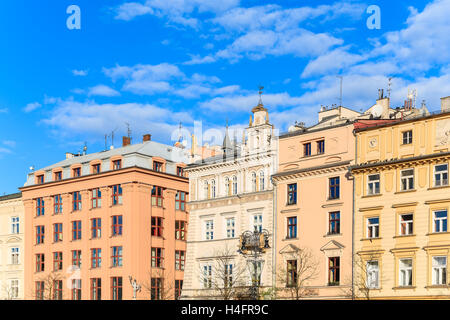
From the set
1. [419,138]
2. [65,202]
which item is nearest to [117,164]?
[65,202]

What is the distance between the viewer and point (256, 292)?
5556cm

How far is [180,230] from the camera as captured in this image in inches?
2844

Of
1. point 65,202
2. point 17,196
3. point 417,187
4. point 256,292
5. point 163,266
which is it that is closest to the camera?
point 417,187

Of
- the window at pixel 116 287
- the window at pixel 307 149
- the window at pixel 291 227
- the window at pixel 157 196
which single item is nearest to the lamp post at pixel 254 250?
the window at pixel 291 227

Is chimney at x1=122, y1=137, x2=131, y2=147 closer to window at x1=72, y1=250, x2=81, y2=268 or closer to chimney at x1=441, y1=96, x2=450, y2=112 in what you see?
window at x1=72, y1=250, x2=81, y2=268

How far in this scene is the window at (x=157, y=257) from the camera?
6850 cm

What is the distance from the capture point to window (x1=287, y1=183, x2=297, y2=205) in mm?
55312

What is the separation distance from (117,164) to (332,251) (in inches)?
1152

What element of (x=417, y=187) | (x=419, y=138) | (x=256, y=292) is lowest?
(x=256, y=292)

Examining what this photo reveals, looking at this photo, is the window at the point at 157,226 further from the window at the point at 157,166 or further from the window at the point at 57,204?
the window at the point at 57,204

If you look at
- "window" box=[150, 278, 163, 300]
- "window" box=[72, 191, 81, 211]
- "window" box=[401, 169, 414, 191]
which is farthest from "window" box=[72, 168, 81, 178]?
"window" box=[401, 169, 414, 191]

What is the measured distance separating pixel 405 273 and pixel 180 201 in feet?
103
